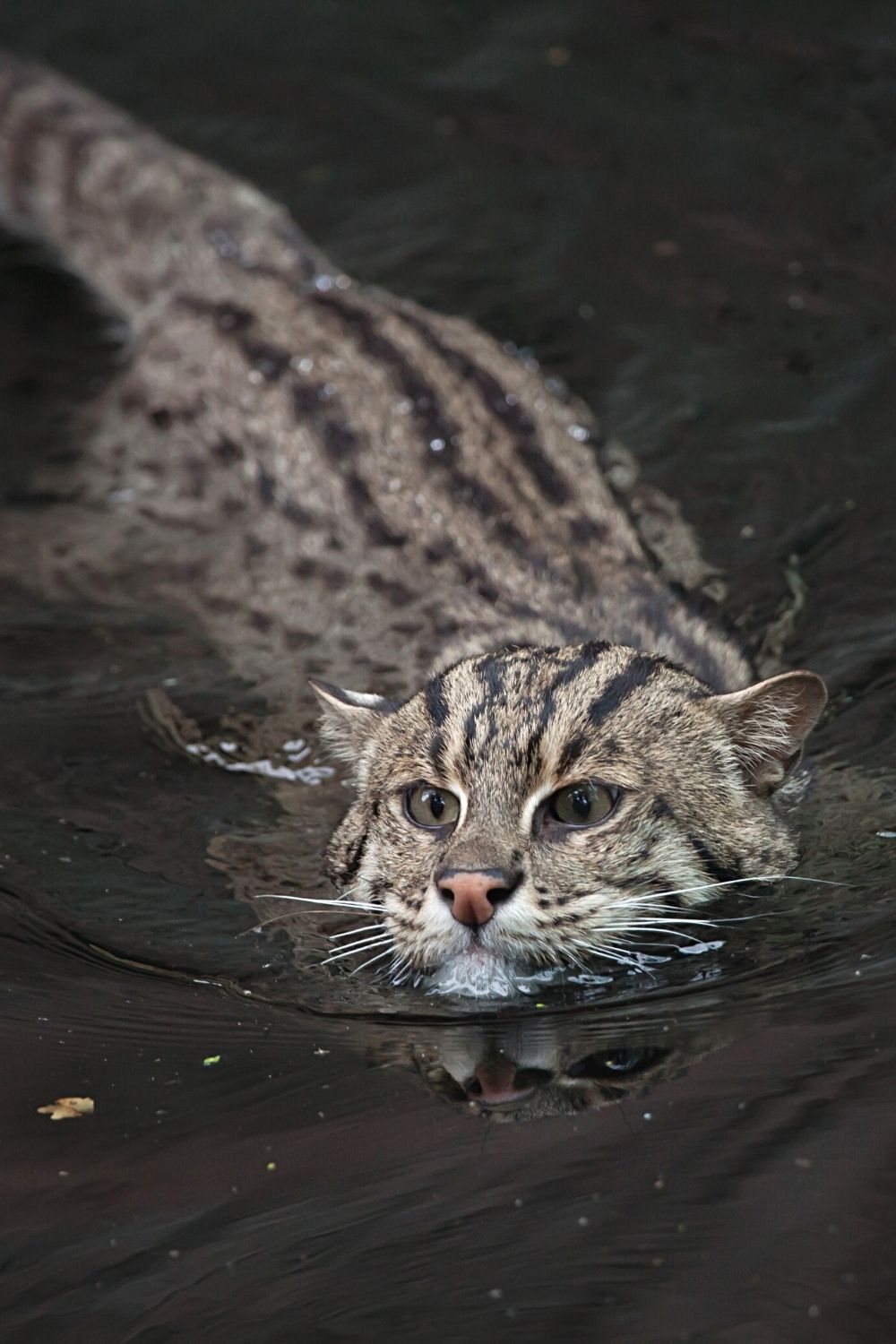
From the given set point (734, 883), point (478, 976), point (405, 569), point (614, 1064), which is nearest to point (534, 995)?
point (478, 976)

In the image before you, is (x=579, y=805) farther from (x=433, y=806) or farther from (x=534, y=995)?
(x=534, y=995)

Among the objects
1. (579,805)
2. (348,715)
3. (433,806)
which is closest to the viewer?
(579,805)

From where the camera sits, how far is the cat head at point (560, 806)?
5.50m

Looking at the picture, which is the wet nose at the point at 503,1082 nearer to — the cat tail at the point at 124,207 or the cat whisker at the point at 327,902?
the cat whisker at the point at 327,902

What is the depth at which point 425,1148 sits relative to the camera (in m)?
4.74

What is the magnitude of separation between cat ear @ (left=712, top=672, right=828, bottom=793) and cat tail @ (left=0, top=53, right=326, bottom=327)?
13.3ft

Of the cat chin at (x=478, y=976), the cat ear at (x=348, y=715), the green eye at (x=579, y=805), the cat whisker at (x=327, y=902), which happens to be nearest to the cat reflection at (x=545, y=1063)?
the cat chin at (x=478, y=976)

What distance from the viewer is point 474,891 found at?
5.35m

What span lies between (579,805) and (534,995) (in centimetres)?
60

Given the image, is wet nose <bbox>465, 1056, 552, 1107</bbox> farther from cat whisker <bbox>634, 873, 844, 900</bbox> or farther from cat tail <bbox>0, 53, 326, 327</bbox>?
cat tail <bbox>0, 53, 326, 327</bbox>

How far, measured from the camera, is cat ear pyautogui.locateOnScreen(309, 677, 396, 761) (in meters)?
6.46

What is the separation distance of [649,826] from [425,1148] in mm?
1440

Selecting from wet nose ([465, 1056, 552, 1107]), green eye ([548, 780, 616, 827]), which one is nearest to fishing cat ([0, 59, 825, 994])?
green eye ([548, 780, 616, 827])

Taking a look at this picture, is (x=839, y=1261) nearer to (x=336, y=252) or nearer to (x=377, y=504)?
(x=377, y=504)
